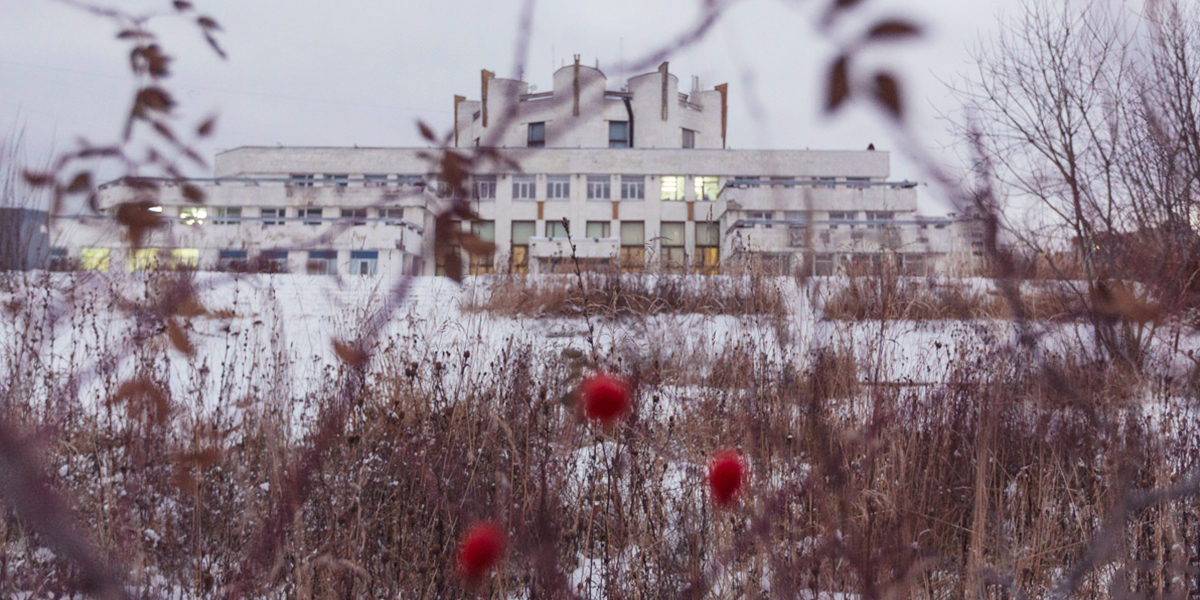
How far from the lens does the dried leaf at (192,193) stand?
0.92 meters

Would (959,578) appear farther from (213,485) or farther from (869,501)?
(213,485)

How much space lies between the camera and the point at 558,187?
31.0 metres

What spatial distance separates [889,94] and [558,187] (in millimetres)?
30829

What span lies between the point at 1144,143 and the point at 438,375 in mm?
2508

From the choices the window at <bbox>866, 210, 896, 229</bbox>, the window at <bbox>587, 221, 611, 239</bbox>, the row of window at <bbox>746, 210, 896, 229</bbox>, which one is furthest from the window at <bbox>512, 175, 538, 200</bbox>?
the row of window at <bbox>746, 210, 896, 229</bbox>

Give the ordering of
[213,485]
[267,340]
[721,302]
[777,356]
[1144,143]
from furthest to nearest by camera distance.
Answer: [721,302], [267,340], [777,356], [213,485], [1144,143]

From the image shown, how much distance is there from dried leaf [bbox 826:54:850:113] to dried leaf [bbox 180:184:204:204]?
2.55ft

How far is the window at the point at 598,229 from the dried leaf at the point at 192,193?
97.9 feet

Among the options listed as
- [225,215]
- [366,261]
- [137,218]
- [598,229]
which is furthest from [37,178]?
[598,229]

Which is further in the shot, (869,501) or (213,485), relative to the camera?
(213,485)

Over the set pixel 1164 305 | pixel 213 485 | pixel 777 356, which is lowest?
pixel 213 485

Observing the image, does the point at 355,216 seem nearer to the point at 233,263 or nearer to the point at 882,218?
the point at 233,263

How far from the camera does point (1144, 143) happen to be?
167cm

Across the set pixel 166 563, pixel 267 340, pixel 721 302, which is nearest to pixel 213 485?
pixel 166 563
